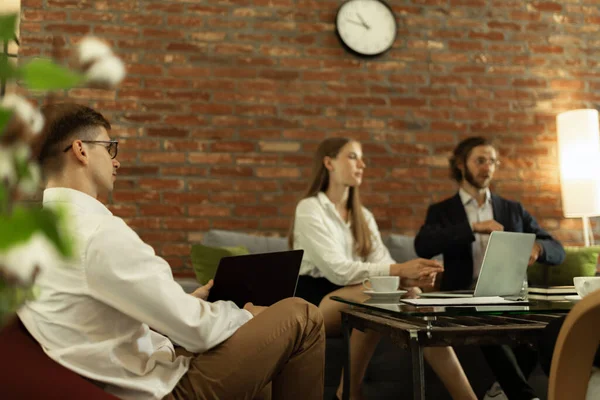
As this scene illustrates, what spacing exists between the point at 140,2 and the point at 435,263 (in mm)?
2397

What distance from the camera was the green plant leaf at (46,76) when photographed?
12.8 inches

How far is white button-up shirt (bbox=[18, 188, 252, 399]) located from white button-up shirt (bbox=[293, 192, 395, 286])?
120 cm

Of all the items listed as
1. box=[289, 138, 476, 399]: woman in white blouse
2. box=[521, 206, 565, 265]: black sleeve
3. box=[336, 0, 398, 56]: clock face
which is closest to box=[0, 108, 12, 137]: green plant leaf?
box=[289, 138, 476, 399]: woman in white blouse

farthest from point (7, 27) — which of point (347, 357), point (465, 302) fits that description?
point (347, 357)

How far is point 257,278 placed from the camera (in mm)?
1684

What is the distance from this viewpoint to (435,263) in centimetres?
212

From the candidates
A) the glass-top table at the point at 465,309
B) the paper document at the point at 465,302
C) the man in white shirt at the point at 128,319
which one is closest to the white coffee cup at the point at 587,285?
the glass-top table at the point at 465,309

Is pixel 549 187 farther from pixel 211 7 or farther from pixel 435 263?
pixel 211 7

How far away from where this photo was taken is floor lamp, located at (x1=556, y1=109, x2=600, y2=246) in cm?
342

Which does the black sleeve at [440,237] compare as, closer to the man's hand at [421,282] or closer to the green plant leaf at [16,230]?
the man's hand at [421,282]

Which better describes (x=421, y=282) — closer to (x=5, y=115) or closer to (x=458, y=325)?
(x=458, y=325)

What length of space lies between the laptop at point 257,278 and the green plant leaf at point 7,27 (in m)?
1.34

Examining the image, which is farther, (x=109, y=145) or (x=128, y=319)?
(x=109, y=145)

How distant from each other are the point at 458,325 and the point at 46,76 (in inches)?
51.4
